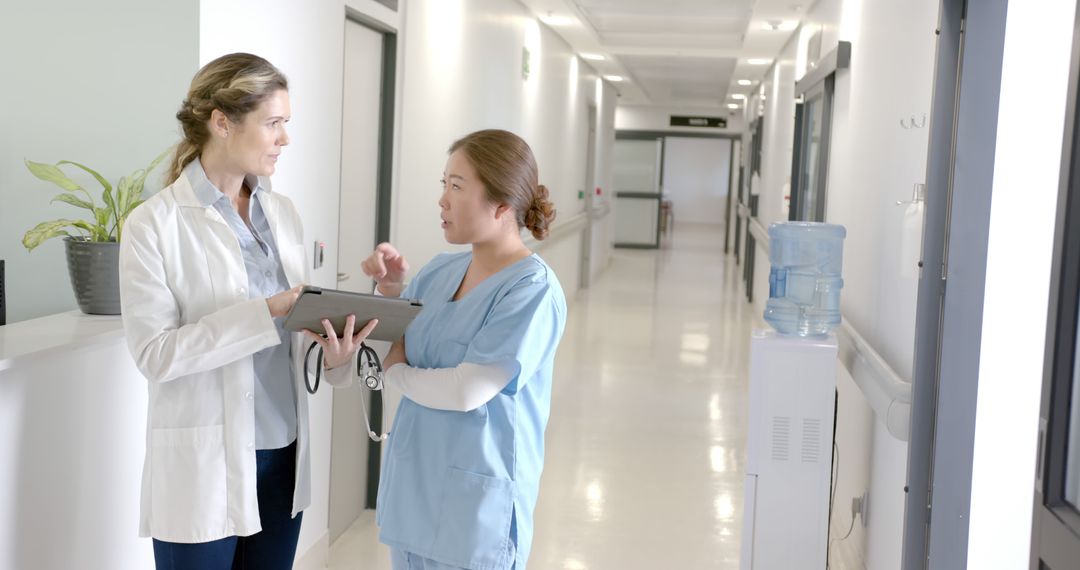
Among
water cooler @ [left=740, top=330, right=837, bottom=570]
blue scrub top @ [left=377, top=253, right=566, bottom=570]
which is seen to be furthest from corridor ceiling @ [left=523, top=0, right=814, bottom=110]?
blue scrub top @ [left=377, top=253, right=566, bottom=570]

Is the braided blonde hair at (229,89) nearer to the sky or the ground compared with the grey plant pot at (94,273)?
nearer to the sky

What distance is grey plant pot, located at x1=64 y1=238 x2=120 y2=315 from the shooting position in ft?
8.59

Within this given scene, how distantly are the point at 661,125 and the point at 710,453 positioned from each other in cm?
1666

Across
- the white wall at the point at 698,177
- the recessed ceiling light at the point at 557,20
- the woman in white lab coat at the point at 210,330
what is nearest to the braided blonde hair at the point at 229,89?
the woman in white lab coat at the point at 210,330

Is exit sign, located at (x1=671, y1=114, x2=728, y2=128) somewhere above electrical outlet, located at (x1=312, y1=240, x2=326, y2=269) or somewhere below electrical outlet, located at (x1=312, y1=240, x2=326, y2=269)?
above

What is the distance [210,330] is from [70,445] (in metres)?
0.65

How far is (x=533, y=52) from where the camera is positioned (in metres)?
8.86

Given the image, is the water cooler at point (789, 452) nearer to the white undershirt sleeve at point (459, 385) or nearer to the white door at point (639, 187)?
the white undershirt sleeve at point (459, 385)

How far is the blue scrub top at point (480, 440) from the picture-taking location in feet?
6.77

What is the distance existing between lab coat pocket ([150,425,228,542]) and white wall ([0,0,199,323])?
1097 mm

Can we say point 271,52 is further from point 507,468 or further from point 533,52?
point 533,52

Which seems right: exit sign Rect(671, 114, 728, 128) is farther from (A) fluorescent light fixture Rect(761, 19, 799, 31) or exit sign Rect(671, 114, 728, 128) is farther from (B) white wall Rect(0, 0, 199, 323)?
(B) white wall Rect(0, 0, 199, 323)

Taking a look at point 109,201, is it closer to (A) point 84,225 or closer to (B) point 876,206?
(A) point 84,225

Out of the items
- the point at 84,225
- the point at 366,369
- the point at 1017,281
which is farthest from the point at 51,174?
the point at 1017,281
